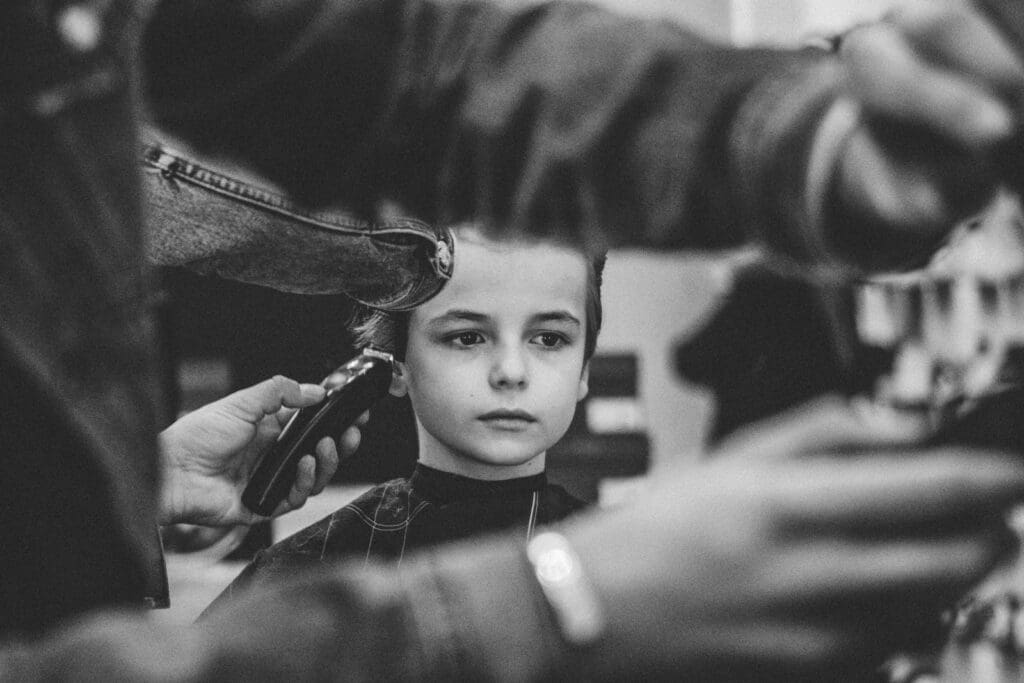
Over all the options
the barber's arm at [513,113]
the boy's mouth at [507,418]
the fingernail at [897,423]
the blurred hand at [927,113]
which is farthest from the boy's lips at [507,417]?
the fingernail at [897,423]

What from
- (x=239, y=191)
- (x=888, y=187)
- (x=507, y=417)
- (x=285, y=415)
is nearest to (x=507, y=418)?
(x=507, y=417)

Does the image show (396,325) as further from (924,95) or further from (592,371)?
(924,95)

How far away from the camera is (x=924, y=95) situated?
1.27ft

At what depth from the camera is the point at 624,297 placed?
0.96 meters

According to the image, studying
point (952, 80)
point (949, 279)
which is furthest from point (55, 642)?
point (949, 279)

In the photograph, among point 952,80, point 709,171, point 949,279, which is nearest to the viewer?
point 952,80

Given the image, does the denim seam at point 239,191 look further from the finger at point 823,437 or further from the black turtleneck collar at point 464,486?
the finger at point 823,437

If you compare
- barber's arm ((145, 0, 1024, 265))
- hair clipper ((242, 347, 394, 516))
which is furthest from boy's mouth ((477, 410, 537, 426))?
barber's arm ((145, 0, 1024, 265))

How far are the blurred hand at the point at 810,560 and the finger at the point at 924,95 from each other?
0.54 feet

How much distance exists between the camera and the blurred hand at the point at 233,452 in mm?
927

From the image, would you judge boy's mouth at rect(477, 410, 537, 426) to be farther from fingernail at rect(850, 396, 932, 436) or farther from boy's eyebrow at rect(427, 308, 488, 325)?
fingernail at rect(850, 396, 932, 436)

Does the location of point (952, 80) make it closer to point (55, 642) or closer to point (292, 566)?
point (55, 642)

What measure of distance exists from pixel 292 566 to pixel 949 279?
610 millimetres

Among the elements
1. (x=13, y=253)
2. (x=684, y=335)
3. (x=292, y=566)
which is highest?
(x=13, y=253)
